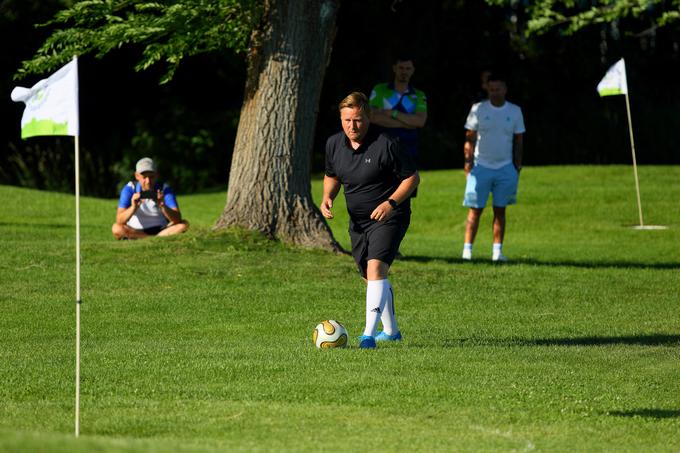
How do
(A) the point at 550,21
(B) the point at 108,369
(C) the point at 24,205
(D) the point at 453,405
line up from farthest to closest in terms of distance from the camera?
1. (C) the point at 24,205
2. (A) the point at 550,21
3. (B) the point at 108,369
4. (D) the point at 453,405

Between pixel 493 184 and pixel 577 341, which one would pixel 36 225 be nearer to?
pixel 493 184

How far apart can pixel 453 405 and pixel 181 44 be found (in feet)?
31.8

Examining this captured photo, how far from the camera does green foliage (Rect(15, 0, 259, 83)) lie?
55.0 ft

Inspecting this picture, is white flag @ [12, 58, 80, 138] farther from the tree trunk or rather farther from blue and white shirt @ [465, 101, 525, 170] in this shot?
blue and white shirt @ [465, 101, 525, 170]

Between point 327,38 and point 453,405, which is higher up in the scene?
point 327,38

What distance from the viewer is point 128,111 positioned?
129 ft

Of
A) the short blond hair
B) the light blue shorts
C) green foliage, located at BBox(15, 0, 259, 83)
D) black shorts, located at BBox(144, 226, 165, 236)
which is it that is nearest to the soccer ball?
the short blond hair

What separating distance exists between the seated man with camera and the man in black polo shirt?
6825mm

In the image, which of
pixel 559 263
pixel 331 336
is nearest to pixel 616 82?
pixel 559 263

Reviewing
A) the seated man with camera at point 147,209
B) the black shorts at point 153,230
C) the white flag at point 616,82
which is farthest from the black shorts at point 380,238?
the white flag at point 616,82

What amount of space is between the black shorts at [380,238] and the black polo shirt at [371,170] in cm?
7

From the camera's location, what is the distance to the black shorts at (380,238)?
10.5 metres

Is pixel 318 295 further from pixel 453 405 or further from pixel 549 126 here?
pixel 549 126

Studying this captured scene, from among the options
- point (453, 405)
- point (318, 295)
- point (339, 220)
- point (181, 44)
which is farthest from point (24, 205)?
point (453, 405)
